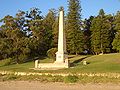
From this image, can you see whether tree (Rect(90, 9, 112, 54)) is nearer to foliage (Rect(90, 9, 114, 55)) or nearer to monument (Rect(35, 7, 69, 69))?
foliage (Rect(90, 9, 114, 55))

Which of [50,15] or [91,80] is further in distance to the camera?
[50,15]

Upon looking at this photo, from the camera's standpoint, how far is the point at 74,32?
235ft

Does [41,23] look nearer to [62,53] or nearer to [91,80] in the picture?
[62,53]

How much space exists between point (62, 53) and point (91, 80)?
25144 mm

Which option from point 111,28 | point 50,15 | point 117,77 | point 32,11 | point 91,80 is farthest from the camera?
point 50,15

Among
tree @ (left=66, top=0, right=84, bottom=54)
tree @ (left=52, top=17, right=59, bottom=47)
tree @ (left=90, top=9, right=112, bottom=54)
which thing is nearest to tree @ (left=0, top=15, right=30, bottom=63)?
tree @ (left=52, top=17, right=59, bottom=47)

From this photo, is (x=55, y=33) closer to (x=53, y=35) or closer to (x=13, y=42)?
(x=53, y=35)

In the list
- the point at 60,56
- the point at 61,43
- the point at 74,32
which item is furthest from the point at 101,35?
the point at 61,43

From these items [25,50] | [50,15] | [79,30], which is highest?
[50,15]

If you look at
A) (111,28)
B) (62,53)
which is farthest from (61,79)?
(111,28)

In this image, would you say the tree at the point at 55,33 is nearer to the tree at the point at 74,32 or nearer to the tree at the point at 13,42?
the tree at the point at 74,32

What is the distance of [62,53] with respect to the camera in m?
53.1

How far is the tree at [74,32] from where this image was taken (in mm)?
71438

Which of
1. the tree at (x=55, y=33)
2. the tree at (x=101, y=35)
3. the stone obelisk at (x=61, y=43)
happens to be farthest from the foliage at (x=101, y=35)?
the stone obelisk at (x=61, y=43)
